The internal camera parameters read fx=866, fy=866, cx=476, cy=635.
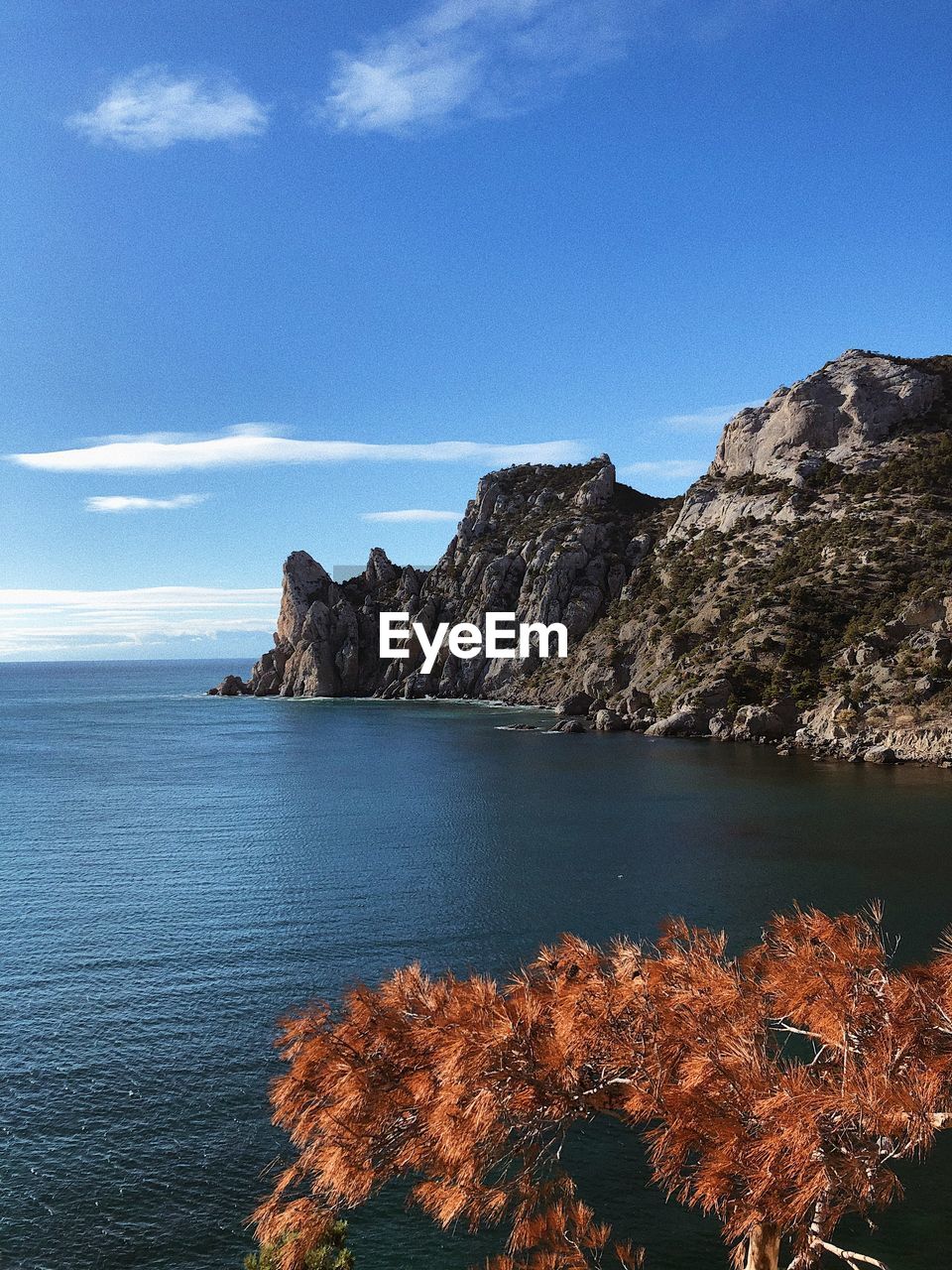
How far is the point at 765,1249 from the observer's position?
433 inches

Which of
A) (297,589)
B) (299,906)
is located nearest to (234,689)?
(297,589)

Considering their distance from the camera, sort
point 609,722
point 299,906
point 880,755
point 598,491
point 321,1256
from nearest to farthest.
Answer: point 321,1256 → point 299,906 → point 880,755 → point 609,722 → point 598,491

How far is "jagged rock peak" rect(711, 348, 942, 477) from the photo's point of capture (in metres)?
132

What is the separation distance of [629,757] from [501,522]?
106275mm

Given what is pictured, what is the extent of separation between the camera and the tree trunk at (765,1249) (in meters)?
10.9

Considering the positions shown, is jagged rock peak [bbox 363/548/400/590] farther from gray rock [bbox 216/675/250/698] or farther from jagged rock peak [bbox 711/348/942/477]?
jagged rock peak [bbox 711/348/942/477]

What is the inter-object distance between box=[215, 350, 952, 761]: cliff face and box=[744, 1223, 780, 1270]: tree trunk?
7827 centimetres

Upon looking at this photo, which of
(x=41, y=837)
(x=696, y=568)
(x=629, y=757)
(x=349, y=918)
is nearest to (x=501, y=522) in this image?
(x=696, y=568)

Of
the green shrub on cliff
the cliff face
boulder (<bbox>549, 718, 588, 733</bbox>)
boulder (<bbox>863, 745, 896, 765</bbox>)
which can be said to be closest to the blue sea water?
boulder (<bbox>863, 745, 896, 765</bbox>)

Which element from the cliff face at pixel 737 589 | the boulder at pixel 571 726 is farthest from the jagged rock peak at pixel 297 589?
the boulder at pixel 571 726

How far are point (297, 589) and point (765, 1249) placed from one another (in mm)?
180340

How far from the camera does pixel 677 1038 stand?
11.1m

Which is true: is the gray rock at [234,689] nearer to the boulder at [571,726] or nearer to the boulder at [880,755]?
the boulder at [571,726]

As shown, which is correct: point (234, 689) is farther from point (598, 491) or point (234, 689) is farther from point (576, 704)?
point (576, 704)
